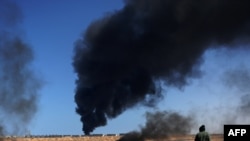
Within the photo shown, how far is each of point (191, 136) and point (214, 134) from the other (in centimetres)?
385

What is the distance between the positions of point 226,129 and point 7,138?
53.8m

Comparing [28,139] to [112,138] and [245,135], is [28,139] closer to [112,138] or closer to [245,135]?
[112,138]

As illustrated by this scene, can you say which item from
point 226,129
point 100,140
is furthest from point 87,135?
point 226,129

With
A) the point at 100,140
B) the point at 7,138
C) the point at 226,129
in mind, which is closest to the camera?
the point at 226,129

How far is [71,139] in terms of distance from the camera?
72750 mm

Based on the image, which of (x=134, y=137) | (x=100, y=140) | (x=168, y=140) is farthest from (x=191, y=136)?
(x=100, y=140)

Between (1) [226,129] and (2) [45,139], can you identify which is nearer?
(1) [226,129]

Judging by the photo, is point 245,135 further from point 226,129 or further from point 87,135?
point 87,135

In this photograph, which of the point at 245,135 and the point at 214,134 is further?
the point at 214,134

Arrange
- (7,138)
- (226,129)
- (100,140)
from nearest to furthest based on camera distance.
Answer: (226,129)
(7,138)
(100,140)

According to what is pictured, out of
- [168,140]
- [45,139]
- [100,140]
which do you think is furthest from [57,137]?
[168,140]

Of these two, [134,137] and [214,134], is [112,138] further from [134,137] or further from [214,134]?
[214,134]

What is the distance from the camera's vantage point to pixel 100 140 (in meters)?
73.2

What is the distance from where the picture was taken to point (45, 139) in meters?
71.0
